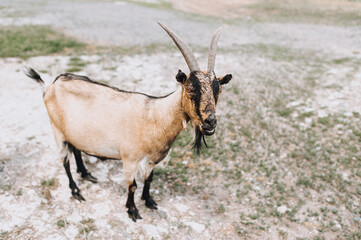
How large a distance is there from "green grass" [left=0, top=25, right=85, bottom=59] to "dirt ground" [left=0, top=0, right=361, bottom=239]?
0.75 metres

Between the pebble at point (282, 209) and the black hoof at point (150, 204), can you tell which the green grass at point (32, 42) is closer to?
the black hoof at point (150, 204)

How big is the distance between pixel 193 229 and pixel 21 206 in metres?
2.99

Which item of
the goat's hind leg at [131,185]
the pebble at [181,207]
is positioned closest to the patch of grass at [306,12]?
the pebble at [181,207]

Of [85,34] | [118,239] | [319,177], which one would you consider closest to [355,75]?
[319,177]

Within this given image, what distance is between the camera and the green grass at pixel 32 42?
1120 centimetres

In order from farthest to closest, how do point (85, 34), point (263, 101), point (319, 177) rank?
point (85, 34), point (263, 101), point (319, 177)

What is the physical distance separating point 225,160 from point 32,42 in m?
10.6

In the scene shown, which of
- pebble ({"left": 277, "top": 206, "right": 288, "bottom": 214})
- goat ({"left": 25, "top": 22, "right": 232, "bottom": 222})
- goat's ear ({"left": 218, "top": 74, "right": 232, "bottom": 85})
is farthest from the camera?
pebble ({"left": 277, "top": 206, "right": 288, "bottom": 214})

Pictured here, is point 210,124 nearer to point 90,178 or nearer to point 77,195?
point 77,195

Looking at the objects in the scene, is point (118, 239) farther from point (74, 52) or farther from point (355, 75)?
point (355, 75)

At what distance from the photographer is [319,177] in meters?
6.27

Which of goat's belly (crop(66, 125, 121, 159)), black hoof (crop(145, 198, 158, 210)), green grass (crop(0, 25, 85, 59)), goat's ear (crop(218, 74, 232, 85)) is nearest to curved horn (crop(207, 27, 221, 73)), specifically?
goat's ear (crop(218, 74, 232, 85))

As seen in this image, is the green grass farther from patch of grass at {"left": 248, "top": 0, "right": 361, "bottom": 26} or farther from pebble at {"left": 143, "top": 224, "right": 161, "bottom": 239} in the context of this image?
patch of grass at {"left": 248, "top": 0, "right": 361, "bottom": 26}

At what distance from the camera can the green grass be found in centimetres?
1120
